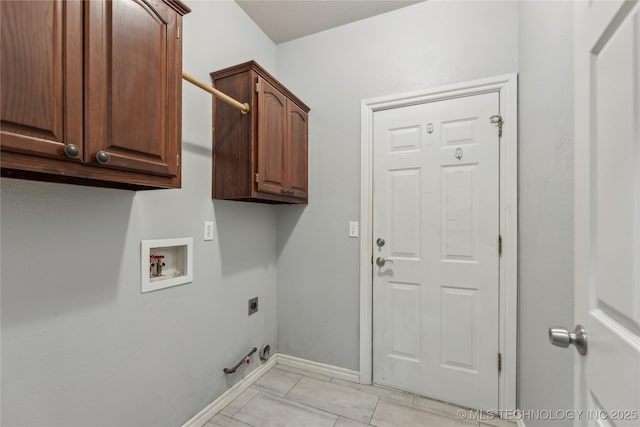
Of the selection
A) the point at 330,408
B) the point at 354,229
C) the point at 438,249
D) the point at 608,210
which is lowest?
the point at 330,408

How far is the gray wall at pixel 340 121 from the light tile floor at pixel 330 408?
23 cm

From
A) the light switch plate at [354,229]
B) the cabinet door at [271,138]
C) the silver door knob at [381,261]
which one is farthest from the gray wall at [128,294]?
the silver door knob at [381,261]

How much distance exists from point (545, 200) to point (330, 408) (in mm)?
1707

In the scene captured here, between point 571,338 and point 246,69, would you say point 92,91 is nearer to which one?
point 246,69

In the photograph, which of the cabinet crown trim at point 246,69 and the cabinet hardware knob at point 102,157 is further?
the cabinet crown trim at point 246,69

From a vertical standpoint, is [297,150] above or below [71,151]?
above

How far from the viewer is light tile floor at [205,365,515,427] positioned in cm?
165

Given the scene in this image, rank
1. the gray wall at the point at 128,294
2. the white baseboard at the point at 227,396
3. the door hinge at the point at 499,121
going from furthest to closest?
the door hinge at the point at 499,121 → the white baseboard at the point at 227,396 → the gray wall at the point at 128,294

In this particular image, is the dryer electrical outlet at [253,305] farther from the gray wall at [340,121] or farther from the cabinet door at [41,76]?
the cabinet door at [41,76]

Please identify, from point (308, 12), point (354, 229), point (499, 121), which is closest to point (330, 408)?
point (354, 229)

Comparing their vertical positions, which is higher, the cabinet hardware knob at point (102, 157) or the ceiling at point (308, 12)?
the ceiling at point (308, 12)

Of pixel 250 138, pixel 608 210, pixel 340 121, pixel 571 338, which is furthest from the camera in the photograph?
pixel 340 121

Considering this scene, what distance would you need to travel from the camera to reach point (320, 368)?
218 centimetres

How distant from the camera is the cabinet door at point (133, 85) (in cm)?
86
